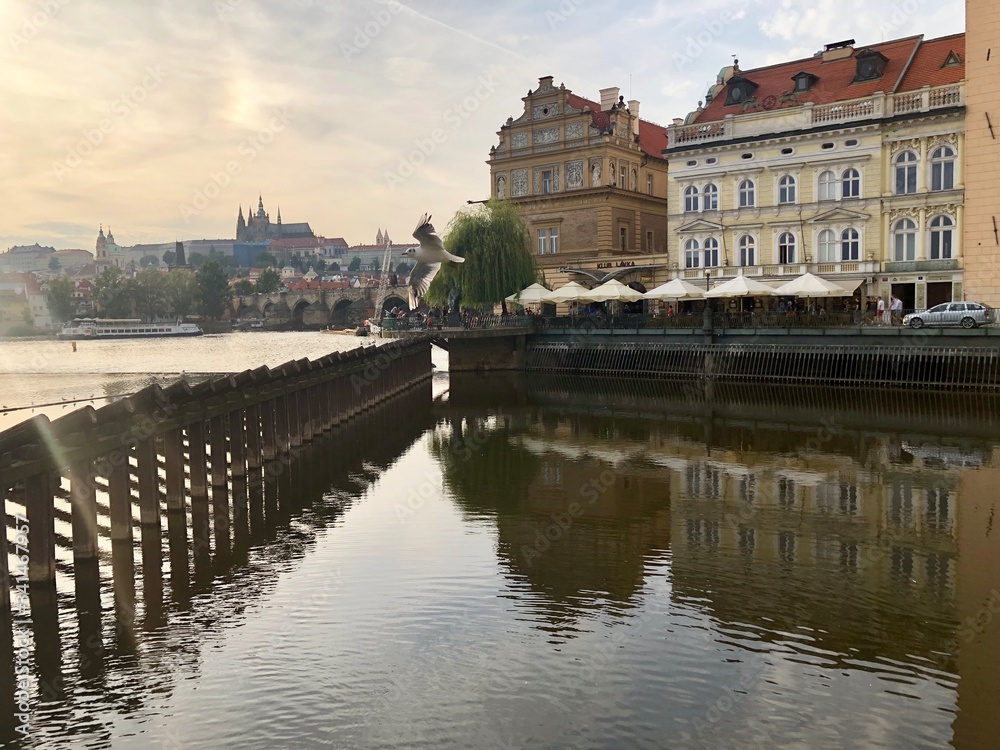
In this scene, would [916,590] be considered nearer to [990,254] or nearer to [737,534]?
[737,534]

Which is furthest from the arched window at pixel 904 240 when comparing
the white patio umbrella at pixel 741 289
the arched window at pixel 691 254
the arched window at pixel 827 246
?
the arched window at pixel 691 254

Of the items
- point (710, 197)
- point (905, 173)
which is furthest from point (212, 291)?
point (905, 173)

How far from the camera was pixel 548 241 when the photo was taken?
61.4 meters

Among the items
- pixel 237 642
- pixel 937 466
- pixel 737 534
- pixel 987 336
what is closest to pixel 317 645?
pixel 237 642

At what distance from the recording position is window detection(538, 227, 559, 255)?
61.0m

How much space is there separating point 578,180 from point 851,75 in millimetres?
17371

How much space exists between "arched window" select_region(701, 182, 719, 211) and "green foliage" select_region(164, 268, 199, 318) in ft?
385

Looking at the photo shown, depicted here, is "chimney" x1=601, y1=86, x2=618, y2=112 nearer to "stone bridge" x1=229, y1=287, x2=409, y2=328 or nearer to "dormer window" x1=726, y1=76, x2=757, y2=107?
"dormer window" x1=726, y1=76, x2=757, y2=107

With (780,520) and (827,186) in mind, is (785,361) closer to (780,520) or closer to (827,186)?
(827,186)

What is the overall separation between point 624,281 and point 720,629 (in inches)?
1811

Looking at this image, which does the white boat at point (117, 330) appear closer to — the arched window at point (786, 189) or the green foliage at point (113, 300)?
the green foliage at point (113, 300)

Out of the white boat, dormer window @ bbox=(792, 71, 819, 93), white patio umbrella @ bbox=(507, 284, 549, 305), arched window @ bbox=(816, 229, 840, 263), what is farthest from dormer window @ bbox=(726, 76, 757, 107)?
the white boat

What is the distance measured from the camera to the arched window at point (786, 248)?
4866cm

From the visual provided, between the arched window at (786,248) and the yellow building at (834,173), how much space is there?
73 mm
